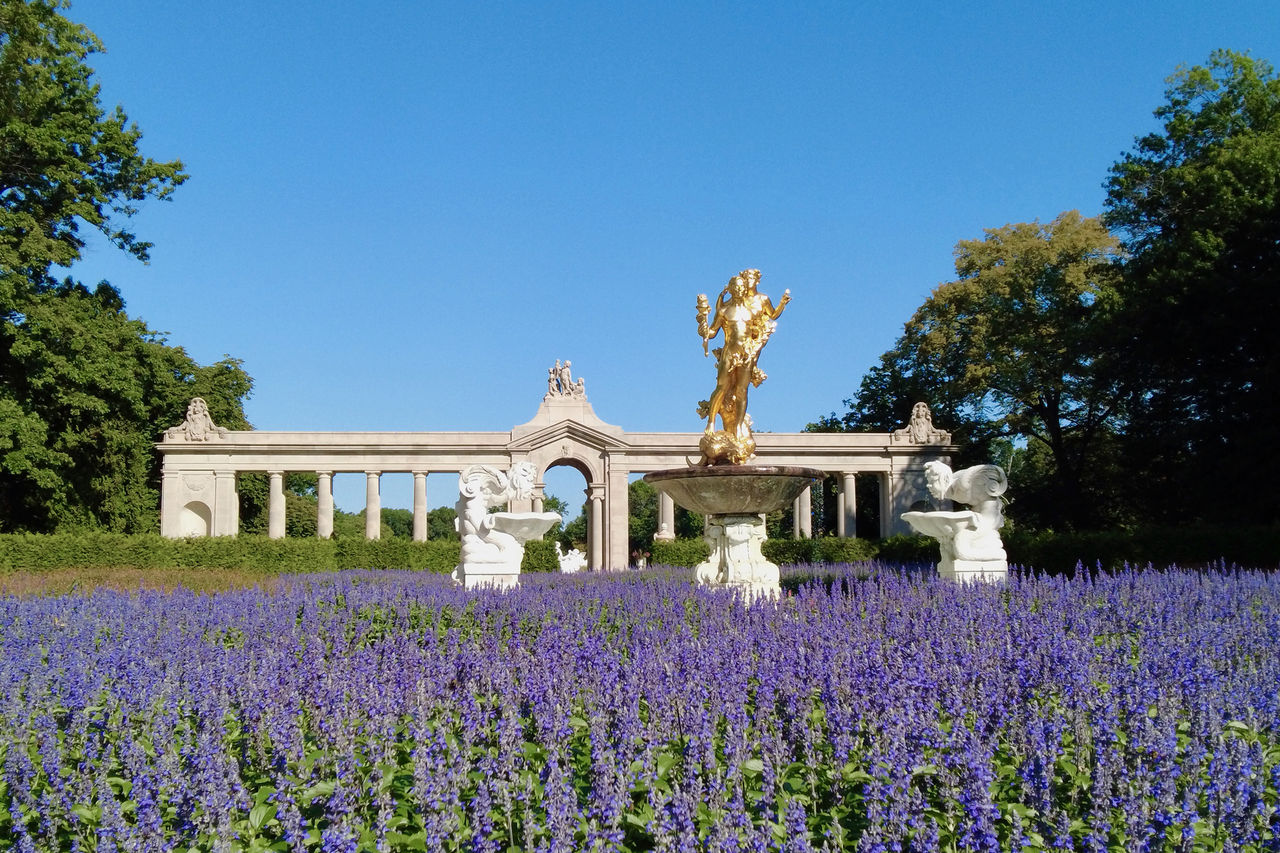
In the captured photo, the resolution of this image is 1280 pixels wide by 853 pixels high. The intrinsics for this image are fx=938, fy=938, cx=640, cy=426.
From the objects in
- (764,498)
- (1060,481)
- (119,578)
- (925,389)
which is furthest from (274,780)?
(925,389)

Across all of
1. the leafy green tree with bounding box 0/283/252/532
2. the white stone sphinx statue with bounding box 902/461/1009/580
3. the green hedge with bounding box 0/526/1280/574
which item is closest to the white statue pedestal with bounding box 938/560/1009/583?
the white stone sphinx statue with bounding box 902/461/1009/580

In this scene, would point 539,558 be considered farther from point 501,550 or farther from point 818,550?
point 501,550

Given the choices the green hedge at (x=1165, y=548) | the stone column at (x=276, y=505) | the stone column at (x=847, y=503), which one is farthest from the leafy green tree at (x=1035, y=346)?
the stone column at (x=276, y=505)

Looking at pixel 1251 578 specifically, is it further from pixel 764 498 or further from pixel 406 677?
pixel 406 677

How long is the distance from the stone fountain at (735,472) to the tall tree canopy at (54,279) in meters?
21.6

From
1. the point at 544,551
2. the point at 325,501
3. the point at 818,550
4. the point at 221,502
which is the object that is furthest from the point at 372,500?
the point at 818,550

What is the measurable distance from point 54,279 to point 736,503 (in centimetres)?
2647

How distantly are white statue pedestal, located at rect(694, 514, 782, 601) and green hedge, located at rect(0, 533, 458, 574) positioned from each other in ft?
58.2

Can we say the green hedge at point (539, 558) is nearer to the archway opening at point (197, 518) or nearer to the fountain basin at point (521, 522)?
the archway opening at point (197, 518)

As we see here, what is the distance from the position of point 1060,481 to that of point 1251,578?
88.0 feet

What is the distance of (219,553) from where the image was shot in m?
30.7

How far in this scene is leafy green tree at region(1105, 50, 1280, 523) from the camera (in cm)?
2448

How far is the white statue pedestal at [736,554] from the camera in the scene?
13.7m

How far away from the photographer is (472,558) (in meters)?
14.9
